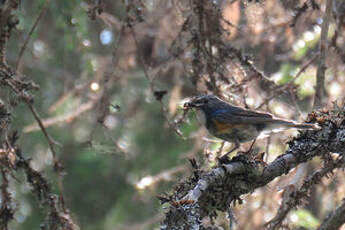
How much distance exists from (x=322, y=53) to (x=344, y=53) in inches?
23.7

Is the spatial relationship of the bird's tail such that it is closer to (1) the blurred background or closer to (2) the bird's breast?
(1) the blurred background

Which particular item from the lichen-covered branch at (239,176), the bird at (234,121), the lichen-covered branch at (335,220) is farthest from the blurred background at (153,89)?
the lichen-covered branch at (335,220)

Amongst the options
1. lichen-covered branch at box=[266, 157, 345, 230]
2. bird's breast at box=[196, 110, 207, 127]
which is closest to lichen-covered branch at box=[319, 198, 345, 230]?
lichen-covered branch at box=[266, 157, 345, 230]

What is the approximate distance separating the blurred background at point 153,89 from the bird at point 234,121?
121mm

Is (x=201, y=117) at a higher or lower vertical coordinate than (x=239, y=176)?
higher

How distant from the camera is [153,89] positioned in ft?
15.2

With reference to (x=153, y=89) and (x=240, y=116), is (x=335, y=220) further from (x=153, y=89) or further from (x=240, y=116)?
(x=153, y=89)

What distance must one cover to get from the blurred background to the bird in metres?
0.12

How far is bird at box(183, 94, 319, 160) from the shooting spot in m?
4.74

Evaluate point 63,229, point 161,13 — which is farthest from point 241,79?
point 161,13

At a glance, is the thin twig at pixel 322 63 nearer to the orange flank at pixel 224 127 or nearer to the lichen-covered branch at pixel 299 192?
the lichen-covered branch at pixel 299 192

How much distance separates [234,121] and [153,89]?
0.74 m

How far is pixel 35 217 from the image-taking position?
29.5ft

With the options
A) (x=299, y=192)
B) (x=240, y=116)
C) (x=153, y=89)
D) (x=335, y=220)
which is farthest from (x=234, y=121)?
(x=335, y=220)
